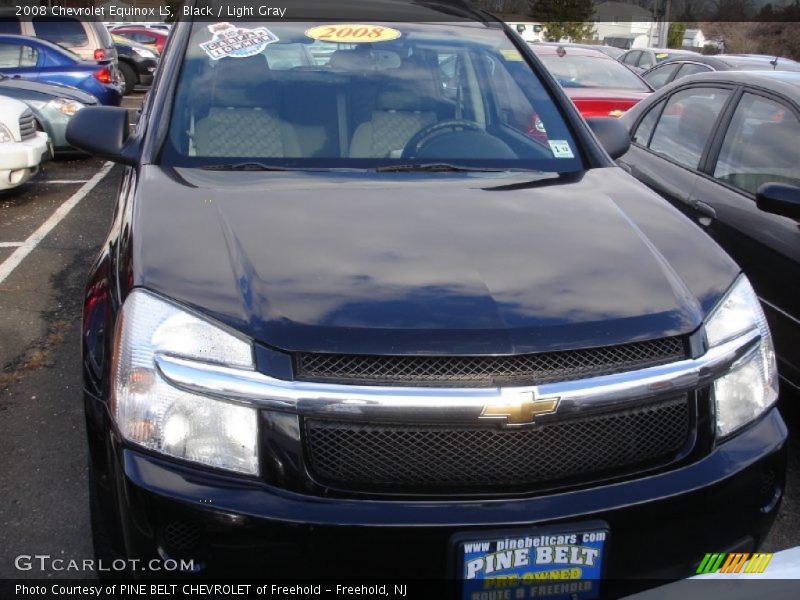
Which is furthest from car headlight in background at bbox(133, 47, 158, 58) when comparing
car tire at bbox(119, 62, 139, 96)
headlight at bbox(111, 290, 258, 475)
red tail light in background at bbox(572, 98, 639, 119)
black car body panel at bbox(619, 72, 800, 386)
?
headlight at bbox(111, 290, 258, 475)

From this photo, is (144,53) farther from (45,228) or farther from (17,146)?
(45,228)

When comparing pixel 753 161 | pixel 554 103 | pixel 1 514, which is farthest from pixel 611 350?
pixel 753 161

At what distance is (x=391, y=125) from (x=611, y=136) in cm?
93

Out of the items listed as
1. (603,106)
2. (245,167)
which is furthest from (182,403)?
(603,106)

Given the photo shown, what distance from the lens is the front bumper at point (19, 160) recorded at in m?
8.11

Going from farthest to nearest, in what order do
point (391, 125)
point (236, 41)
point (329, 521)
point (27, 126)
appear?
point (27, 126), point (236, 41), point (391, 125), point (329, 521)

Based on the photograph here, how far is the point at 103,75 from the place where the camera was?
41.4ft

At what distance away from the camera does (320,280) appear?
7.22 feet

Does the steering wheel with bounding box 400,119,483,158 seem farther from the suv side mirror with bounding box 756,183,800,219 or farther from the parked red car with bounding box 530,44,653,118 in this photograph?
the parked red car with bounding box 530,44,653,118

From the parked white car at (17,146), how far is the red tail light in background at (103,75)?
392 centimetres

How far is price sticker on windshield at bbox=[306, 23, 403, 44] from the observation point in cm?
360

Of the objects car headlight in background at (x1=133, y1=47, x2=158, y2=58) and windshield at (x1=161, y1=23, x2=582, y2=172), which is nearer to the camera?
windshield at (x1=161, y1=23, x2=582, y2=172)

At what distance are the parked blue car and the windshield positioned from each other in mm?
9311

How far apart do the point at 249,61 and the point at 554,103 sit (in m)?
1.19
